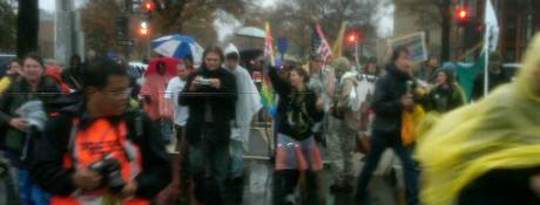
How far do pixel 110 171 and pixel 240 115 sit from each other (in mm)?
5406

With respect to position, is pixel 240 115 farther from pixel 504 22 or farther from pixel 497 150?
pixel 504 22

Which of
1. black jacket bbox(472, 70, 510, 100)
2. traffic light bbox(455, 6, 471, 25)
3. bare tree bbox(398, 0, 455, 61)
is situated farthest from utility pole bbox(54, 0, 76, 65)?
bare tree bbox(398, 0, 455, 61)

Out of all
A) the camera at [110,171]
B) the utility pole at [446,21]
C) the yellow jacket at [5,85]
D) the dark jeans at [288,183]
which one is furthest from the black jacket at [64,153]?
the utility pole at [446,21]

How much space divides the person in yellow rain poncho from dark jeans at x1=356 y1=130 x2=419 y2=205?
18.1ft

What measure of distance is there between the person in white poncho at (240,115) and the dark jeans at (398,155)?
48.6 inches

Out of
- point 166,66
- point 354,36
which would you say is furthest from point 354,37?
point 166,66

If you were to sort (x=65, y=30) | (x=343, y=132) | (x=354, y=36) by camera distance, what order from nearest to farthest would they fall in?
(x=343, y=132) < (x=65, y=30) < (x=354, y=36)

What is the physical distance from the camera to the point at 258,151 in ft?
41.0

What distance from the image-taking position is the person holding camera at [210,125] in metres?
8.41

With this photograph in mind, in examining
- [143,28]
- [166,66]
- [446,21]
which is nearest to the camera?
[166,66]

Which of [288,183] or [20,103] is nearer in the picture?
[20,103]

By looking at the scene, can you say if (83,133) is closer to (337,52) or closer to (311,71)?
(311,71)

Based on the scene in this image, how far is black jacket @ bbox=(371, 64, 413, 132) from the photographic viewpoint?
8.34 meters

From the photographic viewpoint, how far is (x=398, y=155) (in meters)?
8.56
